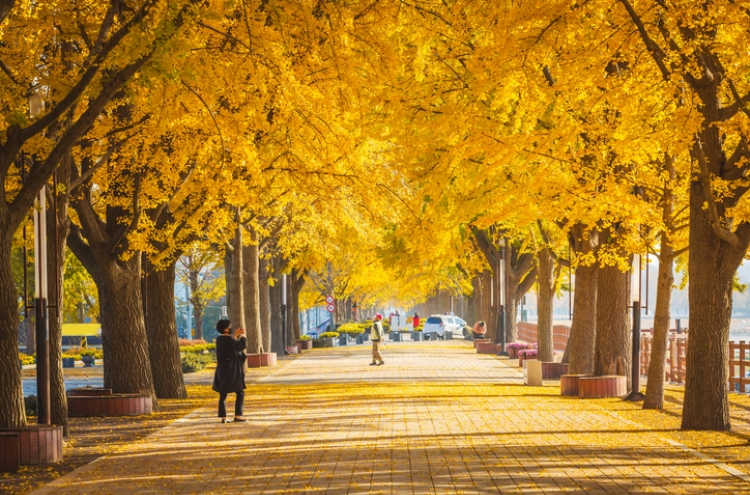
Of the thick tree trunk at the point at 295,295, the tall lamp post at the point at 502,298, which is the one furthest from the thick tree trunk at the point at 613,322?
the thick tree trunk at the point at 295,295

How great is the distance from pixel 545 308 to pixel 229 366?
1804cm

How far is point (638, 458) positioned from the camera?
13250 millimetres

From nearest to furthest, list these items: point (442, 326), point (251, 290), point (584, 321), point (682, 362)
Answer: point (584, 321)
point (682, 362)
point (251, 290)
point (442, 326)

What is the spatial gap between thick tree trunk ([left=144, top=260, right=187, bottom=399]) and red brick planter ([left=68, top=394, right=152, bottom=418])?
3815mm

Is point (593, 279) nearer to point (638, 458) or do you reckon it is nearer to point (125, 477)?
point (638, 458)

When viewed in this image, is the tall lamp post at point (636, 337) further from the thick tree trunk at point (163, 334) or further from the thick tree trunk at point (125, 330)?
the thick tree trunk at point (163, 334)

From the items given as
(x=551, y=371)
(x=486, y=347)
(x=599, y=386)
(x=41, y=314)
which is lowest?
(x=486, y=347)

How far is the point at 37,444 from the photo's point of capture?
13336mm

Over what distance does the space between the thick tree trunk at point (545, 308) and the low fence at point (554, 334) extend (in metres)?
2.79

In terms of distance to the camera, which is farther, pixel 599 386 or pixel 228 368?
pixel 599 386

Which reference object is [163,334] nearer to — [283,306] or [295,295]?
[283,306]

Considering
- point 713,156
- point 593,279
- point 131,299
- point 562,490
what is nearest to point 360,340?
point 593,279

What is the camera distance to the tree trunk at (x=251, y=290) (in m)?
35.0

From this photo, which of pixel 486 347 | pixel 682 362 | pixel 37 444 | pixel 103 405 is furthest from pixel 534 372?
pixel 486 347
